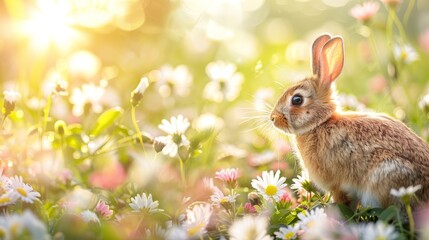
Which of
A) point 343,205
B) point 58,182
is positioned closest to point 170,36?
point 58,182

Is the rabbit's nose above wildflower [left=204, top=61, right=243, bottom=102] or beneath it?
beneath

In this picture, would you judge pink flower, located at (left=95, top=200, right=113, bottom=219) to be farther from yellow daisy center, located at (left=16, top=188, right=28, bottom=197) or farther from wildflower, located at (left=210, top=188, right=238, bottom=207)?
wildflower, located at (left=210, top=188, right=238, bottom=207)

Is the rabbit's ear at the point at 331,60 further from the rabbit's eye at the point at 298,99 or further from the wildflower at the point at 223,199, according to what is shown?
the wildflower at the point at 223,199

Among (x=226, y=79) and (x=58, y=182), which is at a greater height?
(x=226, y=79)

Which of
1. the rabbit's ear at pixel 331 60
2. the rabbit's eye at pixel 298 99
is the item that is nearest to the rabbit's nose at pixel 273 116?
the rabbit's eye at pixel 298 99

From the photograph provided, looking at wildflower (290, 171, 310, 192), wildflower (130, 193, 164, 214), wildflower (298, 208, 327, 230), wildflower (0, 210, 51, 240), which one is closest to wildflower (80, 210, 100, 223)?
wildflower (130, 193, 164, 214)

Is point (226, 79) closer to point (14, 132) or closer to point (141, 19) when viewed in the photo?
point (14, 132)

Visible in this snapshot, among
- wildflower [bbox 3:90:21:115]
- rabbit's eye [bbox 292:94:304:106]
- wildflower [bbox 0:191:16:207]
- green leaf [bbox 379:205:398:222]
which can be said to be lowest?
green leaf [bbox 379:205:398:222]
